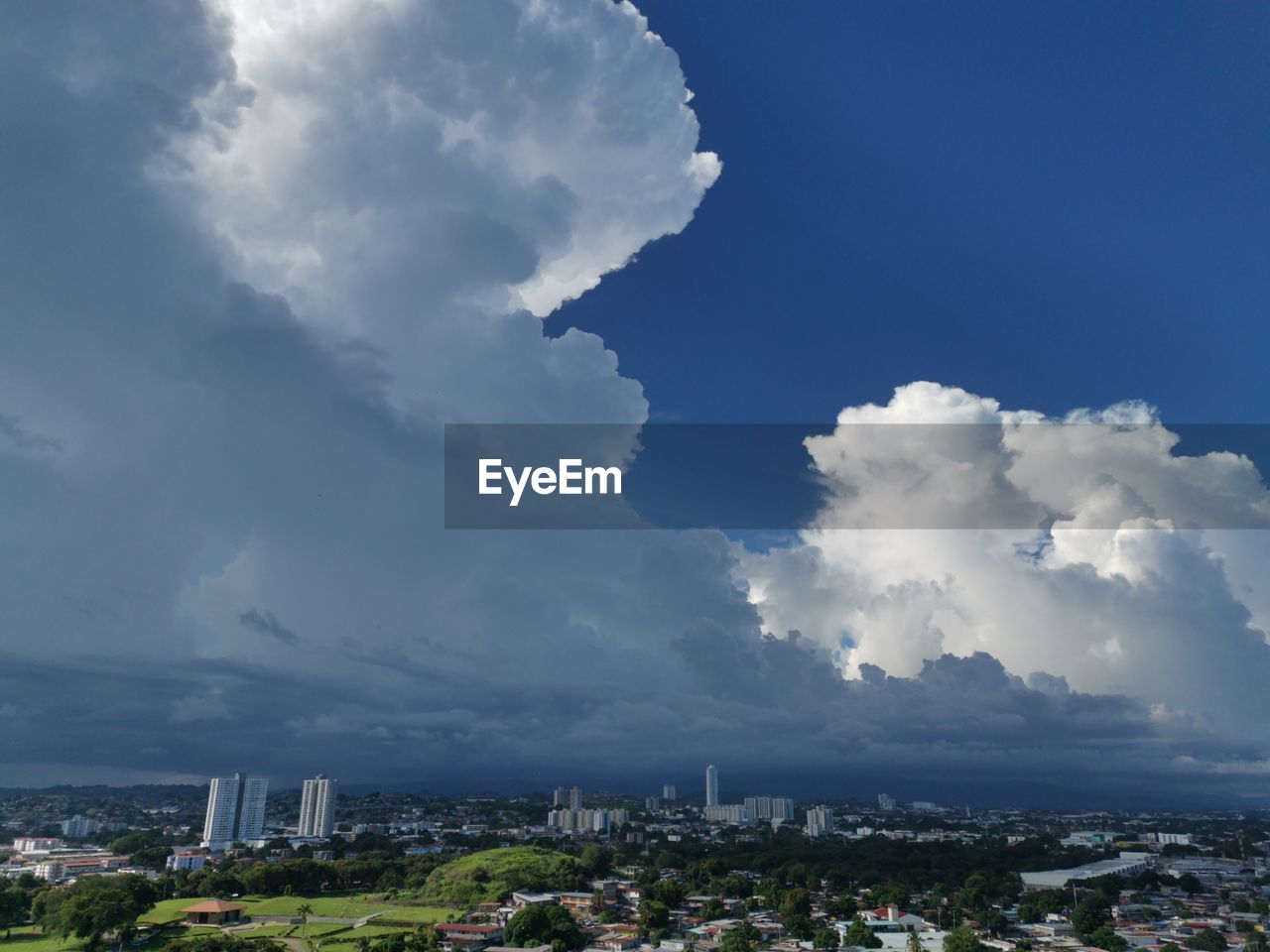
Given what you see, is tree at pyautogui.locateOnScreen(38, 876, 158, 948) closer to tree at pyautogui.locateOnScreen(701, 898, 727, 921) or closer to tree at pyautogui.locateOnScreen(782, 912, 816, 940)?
tree at pyautogui.locateOnScreen(701, 898, 727, 921)

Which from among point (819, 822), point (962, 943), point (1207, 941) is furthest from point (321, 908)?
point (819, 822)

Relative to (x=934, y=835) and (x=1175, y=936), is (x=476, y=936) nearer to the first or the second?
(x=1175, y=936)

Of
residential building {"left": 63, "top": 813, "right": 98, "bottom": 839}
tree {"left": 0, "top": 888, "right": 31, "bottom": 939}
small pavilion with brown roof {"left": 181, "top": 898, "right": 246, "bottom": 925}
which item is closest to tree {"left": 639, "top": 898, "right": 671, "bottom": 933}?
small pavilion with brown roof {"left": 181, "top": 898, "right": 246, "bottom": 925}

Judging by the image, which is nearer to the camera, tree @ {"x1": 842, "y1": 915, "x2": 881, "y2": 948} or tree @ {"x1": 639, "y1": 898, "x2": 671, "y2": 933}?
tree @ {"x1": 842, "y1": 915, "x2": 881, "y2": 948}

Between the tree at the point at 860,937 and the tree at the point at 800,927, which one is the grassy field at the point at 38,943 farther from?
the tree at the point at 860,937

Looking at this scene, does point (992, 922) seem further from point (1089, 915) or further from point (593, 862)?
point (593, 862)
